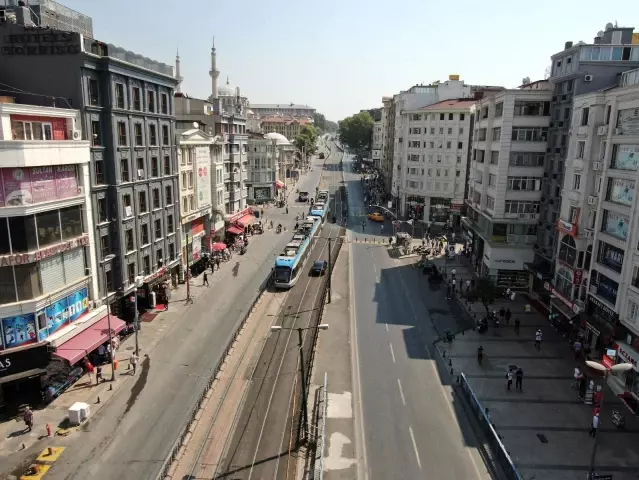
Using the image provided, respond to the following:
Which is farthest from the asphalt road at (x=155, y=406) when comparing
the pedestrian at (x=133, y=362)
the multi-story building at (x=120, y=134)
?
the multi-story building at (x=120, y=134)

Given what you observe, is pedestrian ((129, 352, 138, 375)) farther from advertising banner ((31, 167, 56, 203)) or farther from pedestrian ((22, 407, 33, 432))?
advertising banner ((31, 167, 56, 203))

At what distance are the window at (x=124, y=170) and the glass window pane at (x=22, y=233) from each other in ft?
36.7

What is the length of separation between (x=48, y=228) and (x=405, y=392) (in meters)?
25.0

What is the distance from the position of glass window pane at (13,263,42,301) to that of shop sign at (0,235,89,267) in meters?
0.51

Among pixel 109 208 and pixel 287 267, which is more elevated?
pixel 109 208

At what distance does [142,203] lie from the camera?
43281mm

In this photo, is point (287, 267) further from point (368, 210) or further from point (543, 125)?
point (368, 210)

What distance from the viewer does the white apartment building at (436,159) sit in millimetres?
86438

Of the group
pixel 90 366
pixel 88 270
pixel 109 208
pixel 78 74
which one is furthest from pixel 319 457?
pixel 78 74

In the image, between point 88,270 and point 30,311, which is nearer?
point 30,311

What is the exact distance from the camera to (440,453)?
2641cm

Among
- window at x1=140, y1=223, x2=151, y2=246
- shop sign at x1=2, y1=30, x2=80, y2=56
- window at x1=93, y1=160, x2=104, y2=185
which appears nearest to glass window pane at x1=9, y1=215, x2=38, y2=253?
window at x1=93, y1=160, x2=104, y2=185

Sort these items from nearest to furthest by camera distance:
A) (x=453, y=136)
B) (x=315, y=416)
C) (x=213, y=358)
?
(x=315, y=416) → (x=213, y=358) → (x=453, y=136)

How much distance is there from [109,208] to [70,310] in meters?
8.87
